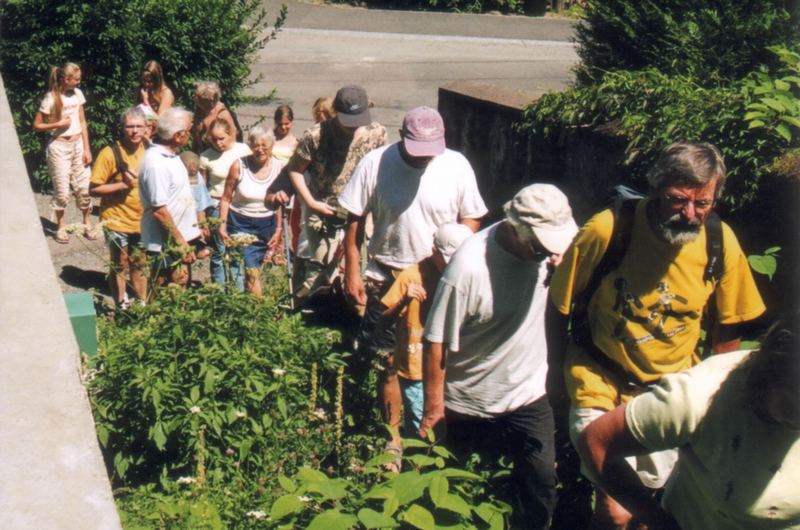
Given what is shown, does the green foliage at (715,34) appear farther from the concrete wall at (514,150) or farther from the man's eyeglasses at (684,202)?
the man's eyeglasses at (684,202)

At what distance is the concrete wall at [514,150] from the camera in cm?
666

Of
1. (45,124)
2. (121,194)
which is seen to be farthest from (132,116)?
(45,124)

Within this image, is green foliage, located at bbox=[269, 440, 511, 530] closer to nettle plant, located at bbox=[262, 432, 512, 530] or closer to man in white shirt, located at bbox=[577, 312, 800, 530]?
nettle plant, located at bbox=[262, 432, 512, 530]

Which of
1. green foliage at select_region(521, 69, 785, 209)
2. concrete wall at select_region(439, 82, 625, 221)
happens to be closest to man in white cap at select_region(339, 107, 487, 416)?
green foliage at select_region(521, 69, 785, 209)

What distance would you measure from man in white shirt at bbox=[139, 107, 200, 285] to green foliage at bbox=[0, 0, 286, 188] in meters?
3.67

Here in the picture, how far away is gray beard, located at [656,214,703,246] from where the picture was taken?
410 centimetres

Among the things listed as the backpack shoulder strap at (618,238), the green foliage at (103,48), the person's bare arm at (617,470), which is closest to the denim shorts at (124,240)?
the green foliage at (103,48)

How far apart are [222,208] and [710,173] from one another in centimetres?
424

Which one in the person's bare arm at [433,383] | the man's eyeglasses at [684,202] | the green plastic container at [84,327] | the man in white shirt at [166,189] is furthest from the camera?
the man in white shirt at [166,189]

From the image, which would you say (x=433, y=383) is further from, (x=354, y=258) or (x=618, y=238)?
(x=354, y=258)

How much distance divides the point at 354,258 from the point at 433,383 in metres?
1.55

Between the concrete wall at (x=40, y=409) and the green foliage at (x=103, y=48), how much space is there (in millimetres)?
6216

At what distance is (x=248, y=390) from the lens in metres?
4.71

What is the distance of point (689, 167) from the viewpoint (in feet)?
13.4
